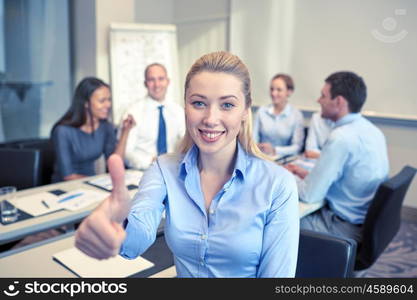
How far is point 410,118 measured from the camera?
3.75m

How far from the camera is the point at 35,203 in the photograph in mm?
1992

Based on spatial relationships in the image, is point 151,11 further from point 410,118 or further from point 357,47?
point 410,118

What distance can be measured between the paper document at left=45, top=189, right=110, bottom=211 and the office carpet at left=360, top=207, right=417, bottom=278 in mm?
1682

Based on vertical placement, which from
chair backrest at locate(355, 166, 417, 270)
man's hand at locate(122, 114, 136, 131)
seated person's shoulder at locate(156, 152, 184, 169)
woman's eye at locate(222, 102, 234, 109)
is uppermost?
woman's eye at locate(222, 102, 234, 109)

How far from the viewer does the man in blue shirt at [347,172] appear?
7.25 feet

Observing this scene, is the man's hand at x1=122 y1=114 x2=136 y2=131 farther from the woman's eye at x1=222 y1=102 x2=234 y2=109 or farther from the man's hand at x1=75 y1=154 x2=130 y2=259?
the man's hand at x1=75 y1=154 x2=130 y2=259

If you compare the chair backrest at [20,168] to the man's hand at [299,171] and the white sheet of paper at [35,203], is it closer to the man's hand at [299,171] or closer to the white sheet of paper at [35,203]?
the white sheet of paper at [35,203]

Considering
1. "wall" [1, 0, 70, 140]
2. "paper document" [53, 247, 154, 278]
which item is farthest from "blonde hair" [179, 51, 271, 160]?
"wall" [1, 0, 70, 140]

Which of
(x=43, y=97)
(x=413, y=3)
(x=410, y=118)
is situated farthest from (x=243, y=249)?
(x=43, y=97)

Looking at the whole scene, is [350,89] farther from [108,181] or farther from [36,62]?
[36,62]

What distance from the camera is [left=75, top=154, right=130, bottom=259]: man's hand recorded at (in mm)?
766

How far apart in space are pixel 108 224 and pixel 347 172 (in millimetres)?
1829

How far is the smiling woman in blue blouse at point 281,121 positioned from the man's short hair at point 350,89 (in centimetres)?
127

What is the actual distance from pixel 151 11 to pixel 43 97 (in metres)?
1.76
